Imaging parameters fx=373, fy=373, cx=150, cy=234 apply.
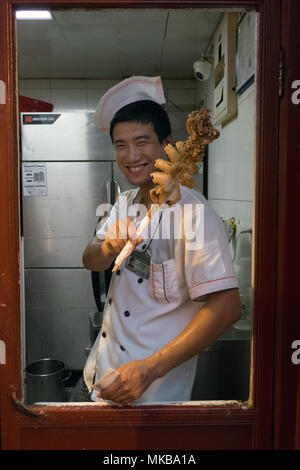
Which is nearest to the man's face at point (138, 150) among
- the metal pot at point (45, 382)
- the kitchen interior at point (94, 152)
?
the kitchen interior at point (94, 152)

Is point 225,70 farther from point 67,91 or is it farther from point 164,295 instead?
point 67,91

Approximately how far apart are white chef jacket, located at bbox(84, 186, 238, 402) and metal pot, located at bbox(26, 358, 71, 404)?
33cm

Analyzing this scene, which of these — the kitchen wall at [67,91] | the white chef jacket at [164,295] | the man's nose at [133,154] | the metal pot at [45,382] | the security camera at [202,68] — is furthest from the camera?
the kitchen wall at [67,91]

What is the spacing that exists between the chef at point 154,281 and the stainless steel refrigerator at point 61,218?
143 centimetres

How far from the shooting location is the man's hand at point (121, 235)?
3.76 ft

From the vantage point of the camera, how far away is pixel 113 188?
297 cm

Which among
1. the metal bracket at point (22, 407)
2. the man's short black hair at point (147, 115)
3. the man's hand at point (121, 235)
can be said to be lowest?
the metal bracket at point (22, 407)

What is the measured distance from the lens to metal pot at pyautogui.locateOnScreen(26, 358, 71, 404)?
1.62 metres

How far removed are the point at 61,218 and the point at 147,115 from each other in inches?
72.4

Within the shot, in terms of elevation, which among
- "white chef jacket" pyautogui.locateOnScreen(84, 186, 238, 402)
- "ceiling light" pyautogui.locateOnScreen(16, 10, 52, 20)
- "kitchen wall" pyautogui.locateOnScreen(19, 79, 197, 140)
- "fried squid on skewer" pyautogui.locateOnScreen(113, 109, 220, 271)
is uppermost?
"kitchen wall" pyautogui.locateOnScreen(19, 79, 197, 140)

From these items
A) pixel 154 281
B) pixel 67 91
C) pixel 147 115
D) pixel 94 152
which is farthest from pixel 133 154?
pixel 67 91

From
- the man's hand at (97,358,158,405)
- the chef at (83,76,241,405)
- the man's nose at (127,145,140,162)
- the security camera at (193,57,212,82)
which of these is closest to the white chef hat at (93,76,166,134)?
the chef at (83,76,241,405)

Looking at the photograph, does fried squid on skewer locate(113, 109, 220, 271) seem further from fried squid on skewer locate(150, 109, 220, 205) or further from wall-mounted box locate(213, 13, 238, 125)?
wall-mounted box locate(213, 13, 238, 125)

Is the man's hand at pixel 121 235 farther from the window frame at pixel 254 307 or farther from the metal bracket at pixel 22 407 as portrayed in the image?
the metal bracket at pixel 22 407
